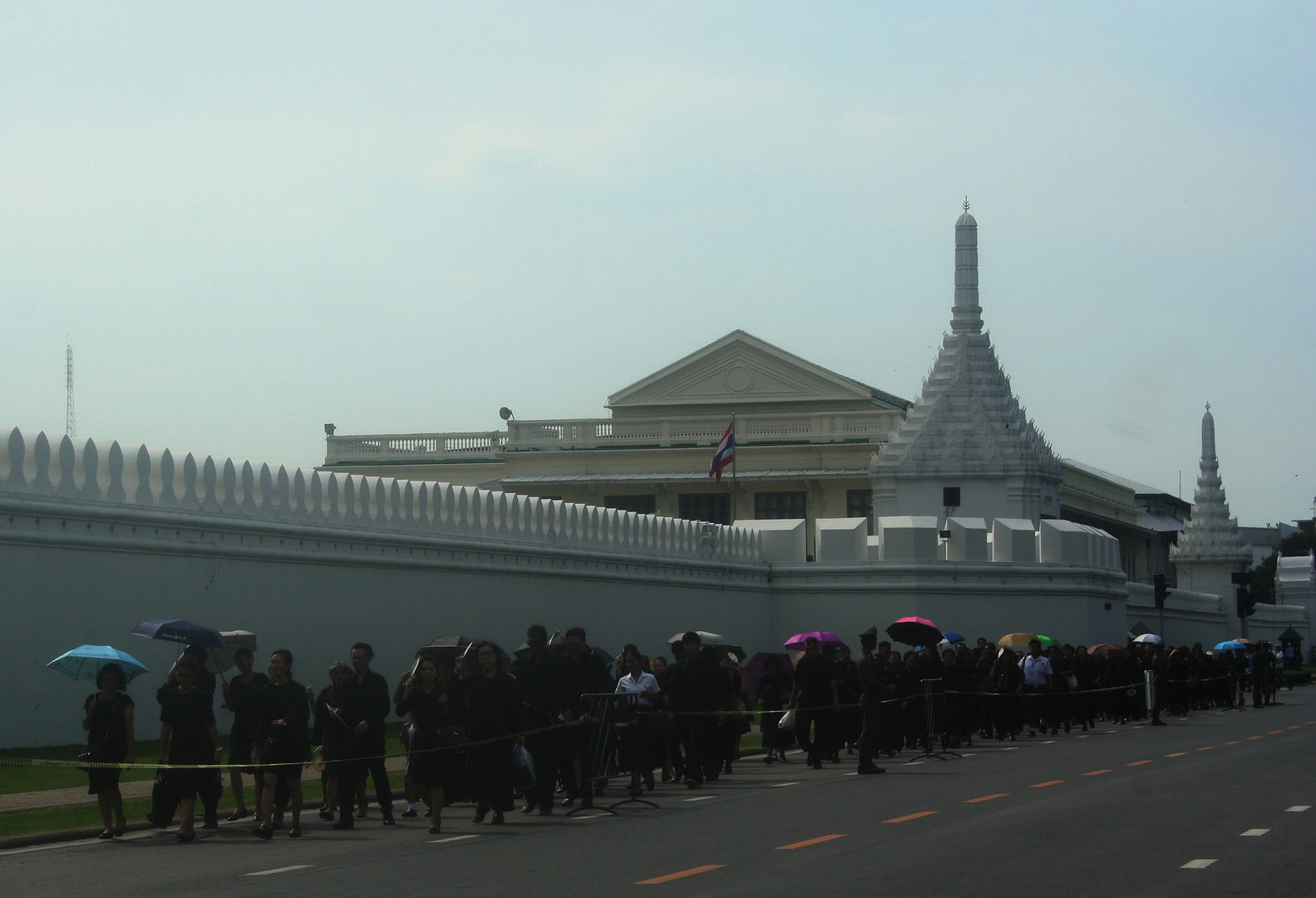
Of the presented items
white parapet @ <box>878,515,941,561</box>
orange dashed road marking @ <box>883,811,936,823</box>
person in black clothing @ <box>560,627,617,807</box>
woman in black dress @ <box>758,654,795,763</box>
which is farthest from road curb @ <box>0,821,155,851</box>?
white parapet @ <box>878,515,941,561</box>

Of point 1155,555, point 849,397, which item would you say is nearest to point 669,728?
point 849,397

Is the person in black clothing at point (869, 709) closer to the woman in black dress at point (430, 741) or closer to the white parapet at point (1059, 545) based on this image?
the woman in black dress at point (430, 741)

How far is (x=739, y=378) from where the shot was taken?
6744 cm

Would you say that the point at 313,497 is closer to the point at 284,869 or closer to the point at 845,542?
the point at 284,869

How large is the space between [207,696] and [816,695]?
30.7ft

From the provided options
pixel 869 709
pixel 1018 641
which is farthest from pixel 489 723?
pixel 1018 641

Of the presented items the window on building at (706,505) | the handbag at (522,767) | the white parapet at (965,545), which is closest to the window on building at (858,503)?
the window on building at (706,505)

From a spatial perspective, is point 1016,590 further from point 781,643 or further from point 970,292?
point 970,292

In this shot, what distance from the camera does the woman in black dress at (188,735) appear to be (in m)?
14.8

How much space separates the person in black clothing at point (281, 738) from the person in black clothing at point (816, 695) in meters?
8.49

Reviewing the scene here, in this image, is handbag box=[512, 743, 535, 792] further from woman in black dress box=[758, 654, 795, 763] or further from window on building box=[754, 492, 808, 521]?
window on building box=[754, 492, 808, 521]

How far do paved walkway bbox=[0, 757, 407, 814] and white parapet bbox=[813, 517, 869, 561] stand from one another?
24.8 metres

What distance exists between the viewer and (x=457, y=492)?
3098 centimetres

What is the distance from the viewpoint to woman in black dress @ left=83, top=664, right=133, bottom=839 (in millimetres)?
14664
